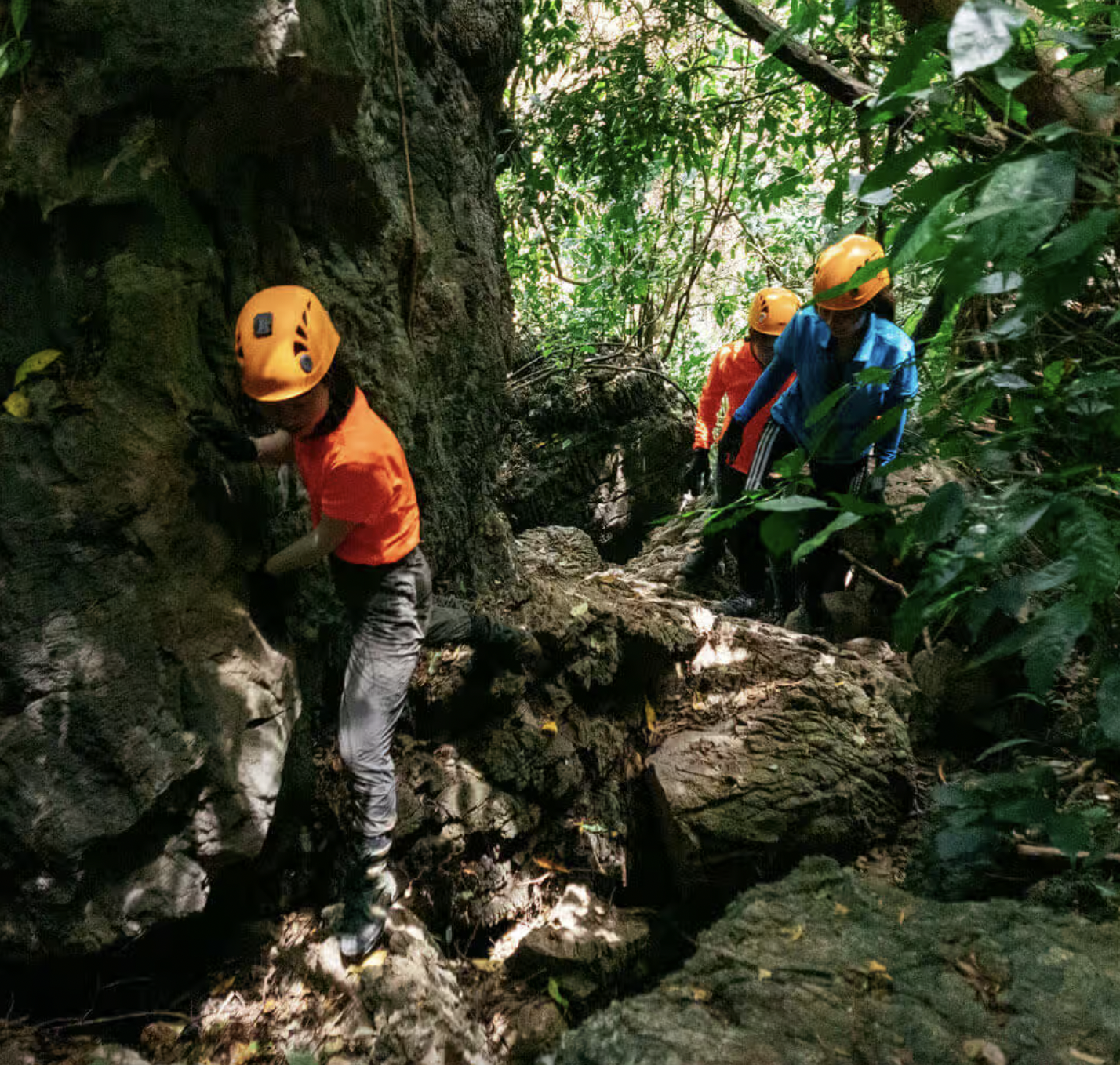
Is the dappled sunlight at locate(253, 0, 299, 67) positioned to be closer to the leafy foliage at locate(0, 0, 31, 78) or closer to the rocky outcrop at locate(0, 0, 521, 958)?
the rocky outcrop at locate(0, 0, 521, 958)

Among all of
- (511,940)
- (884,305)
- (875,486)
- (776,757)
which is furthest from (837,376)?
(511,940)

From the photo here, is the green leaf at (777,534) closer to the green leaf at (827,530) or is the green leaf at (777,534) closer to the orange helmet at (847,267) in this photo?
the green leaf at (827,530)

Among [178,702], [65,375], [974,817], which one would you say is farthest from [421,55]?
[974,817]

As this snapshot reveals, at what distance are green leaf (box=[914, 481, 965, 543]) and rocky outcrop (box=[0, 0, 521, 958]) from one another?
210 centimetres

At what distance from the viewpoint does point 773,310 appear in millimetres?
4500

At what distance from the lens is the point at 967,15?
0.92m

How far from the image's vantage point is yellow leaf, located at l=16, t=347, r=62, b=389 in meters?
2.20

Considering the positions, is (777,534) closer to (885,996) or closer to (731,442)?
(885,996)

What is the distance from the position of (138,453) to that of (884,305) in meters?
3.29

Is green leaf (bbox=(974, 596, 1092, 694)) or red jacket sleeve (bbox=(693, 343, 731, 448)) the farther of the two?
red jacket sleeve (bbox=(693, 343, 731, 448))

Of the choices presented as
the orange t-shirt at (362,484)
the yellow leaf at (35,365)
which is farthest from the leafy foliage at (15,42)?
the orange t-shirt at (362,484)

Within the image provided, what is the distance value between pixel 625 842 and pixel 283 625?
6.44 feet

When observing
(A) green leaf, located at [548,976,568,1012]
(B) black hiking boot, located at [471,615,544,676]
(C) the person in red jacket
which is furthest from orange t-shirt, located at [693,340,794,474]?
(A) green leaf, located at [548,976,568,1012]

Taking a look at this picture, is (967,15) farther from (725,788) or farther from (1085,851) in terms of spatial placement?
(725,788)
